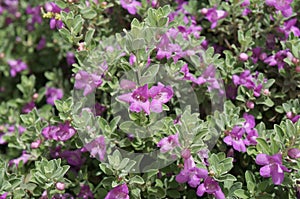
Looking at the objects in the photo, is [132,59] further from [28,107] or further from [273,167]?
[28,107]

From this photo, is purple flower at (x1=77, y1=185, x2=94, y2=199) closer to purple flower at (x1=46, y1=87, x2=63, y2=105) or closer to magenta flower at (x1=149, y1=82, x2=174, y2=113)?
magenta flower at (x1=149, y1=82, x2=174, y2=113)

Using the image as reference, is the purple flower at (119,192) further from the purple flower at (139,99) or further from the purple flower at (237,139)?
the purple flower at (237,139)

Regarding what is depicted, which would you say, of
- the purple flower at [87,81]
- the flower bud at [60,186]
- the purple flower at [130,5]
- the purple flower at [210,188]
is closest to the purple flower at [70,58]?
the purple flower at [130,5]

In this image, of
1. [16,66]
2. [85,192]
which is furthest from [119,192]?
[16,66]

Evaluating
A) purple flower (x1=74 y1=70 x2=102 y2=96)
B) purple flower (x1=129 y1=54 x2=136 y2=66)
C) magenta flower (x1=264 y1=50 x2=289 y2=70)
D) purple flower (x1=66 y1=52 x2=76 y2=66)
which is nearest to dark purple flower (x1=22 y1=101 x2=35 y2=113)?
purple flower (x1=66 y1=52 x2=76 y2=66)

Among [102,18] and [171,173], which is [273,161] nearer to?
[171,173]

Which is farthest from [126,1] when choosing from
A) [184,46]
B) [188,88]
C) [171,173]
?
[171,173]

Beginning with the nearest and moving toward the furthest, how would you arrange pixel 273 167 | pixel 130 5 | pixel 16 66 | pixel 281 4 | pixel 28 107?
pixel 273 167, pixel 281 4, pixel 130 5, pixel 28 107, pixel 16 66
